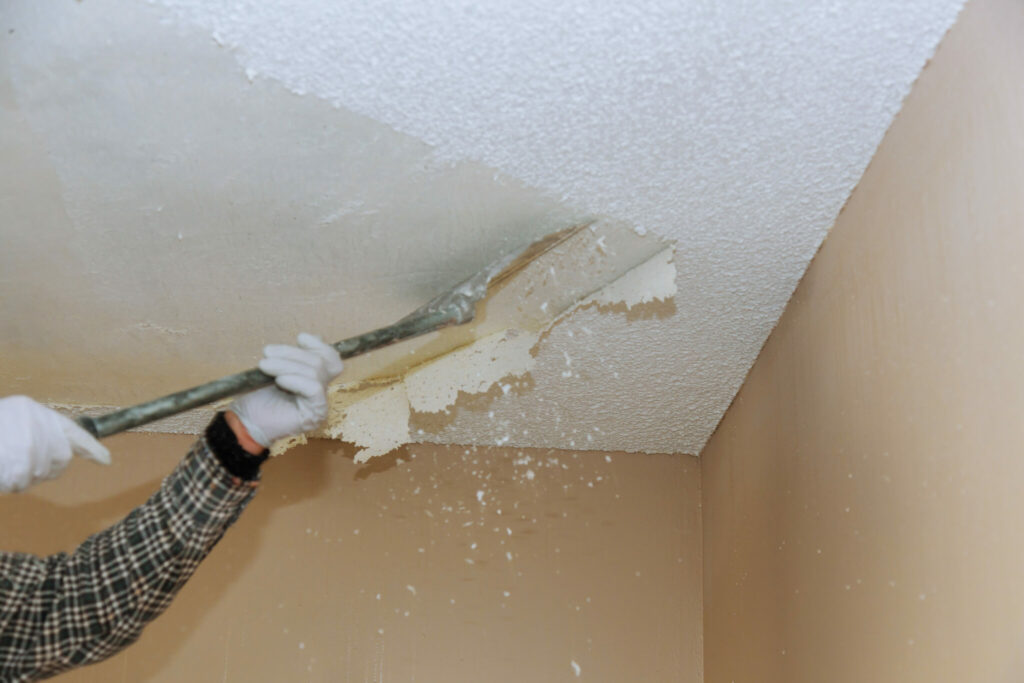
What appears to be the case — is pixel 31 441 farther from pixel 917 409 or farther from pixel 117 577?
pixel 917 409

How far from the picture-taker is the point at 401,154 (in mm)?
1414

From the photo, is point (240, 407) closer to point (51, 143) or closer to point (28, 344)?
point (51, 143)

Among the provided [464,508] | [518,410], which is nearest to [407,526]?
[464,508]

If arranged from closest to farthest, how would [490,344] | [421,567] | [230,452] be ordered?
[230,452] → [490,344] → [421,567]

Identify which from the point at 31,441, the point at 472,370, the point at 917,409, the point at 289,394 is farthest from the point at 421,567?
the point at 917,409

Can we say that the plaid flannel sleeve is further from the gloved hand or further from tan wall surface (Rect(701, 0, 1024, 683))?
tan wall surface (Rect(701, 0, 1024, 683))

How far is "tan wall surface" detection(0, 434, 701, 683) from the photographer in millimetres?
2195

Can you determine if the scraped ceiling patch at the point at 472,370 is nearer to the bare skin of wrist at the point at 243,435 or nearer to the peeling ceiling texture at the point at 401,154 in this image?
the peeling ceiling texture at the point at 401,154

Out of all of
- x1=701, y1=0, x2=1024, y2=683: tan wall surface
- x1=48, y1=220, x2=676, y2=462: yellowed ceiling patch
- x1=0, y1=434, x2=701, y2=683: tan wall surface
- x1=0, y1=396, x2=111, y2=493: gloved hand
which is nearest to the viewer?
x1=701, y1=0, x2=1024, y2=683: tan wall surface

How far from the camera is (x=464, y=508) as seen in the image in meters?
2.37

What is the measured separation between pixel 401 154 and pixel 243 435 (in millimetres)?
509

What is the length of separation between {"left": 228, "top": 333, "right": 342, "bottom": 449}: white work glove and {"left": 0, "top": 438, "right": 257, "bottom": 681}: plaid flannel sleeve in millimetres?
83

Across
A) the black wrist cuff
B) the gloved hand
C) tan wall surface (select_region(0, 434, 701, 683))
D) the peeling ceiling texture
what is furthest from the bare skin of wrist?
tan wall surface (select_region(0, 434, 701, 683))

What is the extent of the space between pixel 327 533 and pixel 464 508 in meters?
0.34
